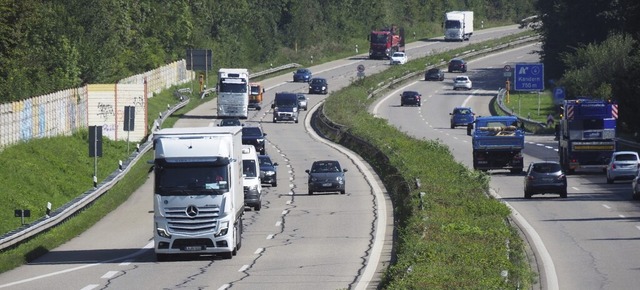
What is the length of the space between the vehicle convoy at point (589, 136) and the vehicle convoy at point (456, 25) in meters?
90.0

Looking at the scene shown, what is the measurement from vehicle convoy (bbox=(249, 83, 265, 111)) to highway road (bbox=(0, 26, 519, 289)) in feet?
133

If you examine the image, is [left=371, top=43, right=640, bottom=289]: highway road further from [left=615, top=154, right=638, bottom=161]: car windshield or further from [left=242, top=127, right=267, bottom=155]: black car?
[left=242, top=127, right=267, bottom=155]: black car

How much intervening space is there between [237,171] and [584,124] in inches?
1236

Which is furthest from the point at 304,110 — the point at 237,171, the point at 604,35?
the point at 237,171

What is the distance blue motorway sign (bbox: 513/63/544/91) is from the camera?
94200 millimetres

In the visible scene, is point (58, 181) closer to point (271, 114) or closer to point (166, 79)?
point (271, 114)

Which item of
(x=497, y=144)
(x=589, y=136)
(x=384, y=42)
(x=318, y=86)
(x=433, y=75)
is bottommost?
(x=497, y=144)

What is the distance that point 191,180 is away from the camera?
3234 cm

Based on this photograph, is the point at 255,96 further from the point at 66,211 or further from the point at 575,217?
the point at 66,211

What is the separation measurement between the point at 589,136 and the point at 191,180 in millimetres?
33115

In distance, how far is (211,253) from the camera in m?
32.8

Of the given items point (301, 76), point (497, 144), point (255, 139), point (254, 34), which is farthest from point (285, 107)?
point (254, 34)

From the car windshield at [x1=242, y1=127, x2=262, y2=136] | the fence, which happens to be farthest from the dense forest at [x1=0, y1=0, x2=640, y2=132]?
the car windshield at [x1=242, y1=127, x2=262, y2=136]

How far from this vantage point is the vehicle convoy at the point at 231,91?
90.3m
